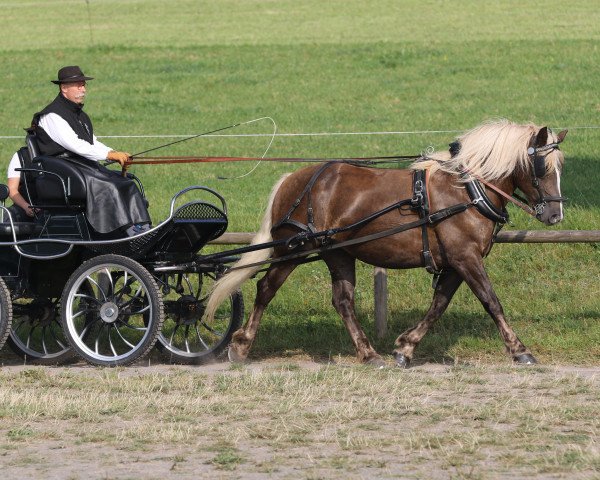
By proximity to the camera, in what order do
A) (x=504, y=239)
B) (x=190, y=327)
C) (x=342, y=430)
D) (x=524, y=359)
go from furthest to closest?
(x=190, y=327), (x=504, y=239), (x=524, y=359), (x=342, y=430)

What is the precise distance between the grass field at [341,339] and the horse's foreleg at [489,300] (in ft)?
0.64

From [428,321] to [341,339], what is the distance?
1.21 m

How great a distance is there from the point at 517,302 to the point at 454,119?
10765mm

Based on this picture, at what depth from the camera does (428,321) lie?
9.37 m

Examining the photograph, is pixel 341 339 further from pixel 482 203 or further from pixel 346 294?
pixel 482 203

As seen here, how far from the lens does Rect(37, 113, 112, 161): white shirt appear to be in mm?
9148

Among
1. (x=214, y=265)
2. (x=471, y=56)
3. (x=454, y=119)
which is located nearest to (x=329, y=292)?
(x=214, y=265)

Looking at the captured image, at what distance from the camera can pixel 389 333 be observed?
34.6 ft

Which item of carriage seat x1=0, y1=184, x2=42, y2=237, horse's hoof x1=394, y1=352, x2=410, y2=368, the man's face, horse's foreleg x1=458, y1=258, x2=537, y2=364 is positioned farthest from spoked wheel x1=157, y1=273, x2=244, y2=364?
horse's foreleg x1=458, y1=258, x2=537, y2=364

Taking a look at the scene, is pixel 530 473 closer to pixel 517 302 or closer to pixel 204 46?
pixel 517 302

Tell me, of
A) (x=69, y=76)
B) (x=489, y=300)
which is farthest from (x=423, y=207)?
(x=69, y=76)

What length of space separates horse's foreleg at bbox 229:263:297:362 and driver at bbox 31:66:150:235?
3.33 feet

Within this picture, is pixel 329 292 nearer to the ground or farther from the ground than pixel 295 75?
nearer to the ground

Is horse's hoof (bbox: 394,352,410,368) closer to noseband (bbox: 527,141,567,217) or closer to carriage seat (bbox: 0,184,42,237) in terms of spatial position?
noseband (bbox: 527,141,567,217)
